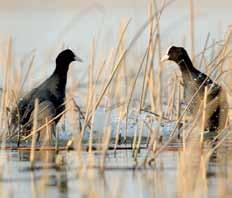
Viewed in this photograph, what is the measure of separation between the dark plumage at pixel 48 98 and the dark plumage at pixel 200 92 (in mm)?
1295

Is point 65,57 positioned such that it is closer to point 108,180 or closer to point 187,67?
point 187,67

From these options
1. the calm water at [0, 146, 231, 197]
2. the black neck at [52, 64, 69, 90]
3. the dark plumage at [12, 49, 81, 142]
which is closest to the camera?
the calm water at [0, 146, 231, 197]

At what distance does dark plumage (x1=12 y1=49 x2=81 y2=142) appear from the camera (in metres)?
9.84

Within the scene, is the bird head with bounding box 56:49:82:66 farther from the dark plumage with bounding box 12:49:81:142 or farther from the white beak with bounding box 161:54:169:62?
the white beak with bounding box 161:54:169:62

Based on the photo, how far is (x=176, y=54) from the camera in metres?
11.2

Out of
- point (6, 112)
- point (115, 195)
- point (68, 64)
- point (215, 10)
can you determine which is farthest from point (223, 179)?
point (215, 10)

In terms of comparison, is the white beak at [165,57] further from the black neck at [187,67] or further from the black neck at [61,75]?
the black neck at [61,75]

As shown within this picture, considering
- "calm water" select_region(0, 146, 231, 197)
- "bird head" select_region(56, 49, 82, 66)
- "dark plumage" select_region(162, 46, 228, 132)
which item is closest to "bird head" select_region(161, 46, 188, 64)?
"dark plumage" select_region(162, 46, 228, 132)

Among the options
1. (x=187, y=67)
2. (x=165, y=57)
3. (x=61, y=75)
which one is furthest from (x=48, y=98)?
(x=187, y=67)

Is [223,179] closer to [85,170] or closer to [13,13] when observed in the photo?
[85,170]

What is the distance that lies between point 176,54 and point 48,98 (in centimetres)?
177

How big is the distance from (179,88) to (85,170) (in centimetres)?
398

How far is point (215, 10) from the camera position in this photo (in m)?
17.0

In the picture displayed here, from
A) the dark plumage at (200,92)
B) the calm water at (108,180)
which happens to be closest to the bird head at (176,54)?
the dark plumage at (200,92)
